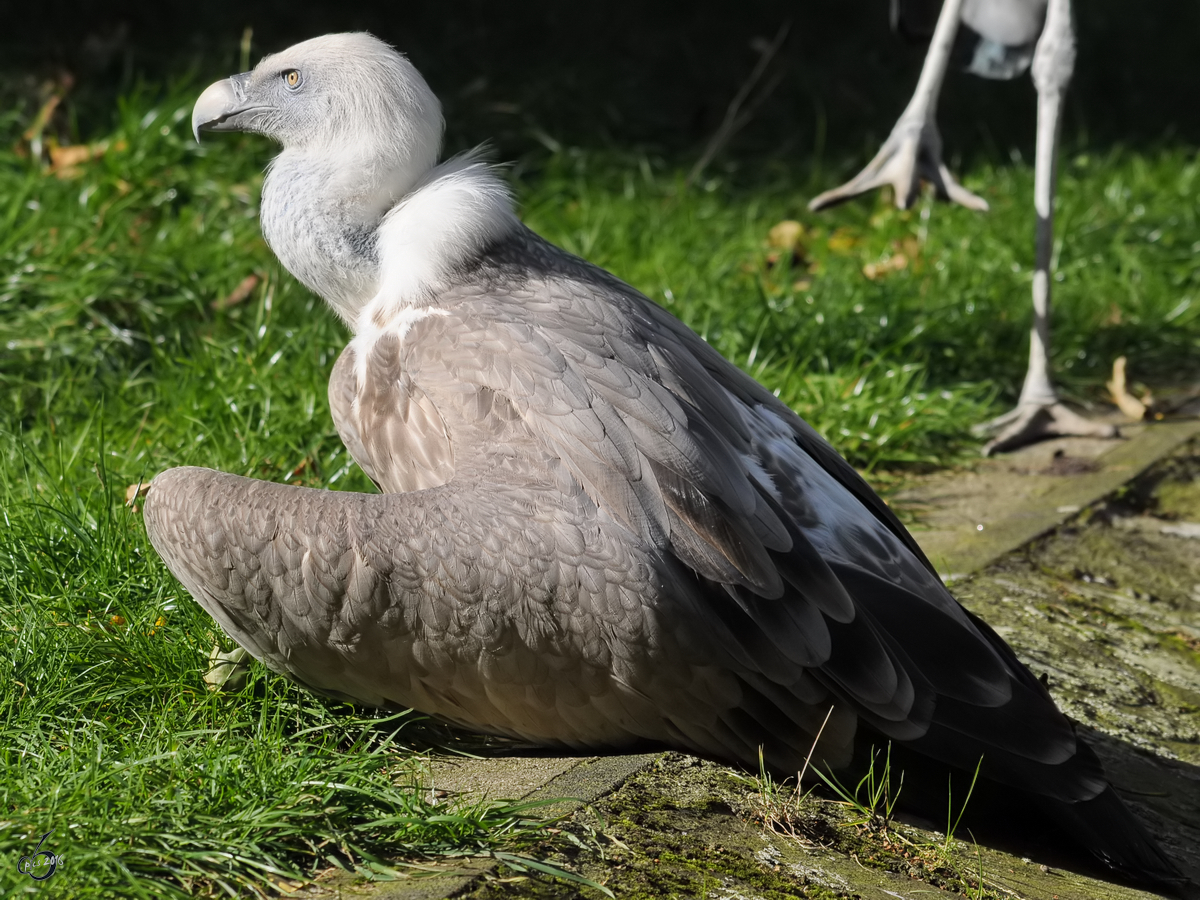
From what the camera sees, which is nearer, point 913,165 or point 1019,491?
point 1019,491

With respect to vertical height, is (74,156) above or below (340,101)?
below

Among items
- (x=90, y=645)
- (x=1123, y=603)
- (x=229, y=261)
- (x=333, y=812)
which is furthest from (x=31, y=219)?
(x=1123, y=603)

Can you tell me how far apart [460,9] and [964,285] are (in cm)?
367

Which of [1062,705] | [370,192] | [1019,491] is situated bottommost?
[1062,705]

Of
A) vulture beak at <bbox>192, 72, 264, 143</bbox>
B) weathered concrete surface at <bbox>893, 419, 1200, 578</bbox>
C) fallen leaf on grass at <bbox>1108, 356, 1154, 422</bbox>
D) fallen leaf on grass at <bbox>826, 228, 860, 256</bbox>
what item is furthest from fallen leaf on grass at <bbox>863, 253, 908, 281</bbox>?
vulture beak at <bbox>192, 72, 264, 143</bbox>

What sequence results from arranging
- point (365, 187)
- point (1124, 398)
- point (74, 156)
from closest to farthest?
1. point (365, 187)
2. point (1124, 398)
3. point (74, 156)

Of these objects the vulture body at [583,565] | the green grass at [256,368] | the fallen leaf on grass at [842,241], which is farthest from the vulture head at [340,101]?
the fallen leaf on grass at [842,241]

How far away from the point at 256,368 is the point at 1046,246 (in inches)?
104

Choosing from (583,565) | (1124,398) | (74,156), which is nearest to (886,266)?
(1124,398)

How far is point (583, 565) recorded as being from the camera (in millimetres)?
2504

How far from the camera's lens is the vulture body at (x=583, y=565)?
8.23ft

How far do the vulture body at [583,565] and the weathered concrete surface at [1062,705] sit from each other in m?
0.14

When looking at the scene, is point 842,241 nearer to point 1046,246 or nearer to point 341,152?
point 1046,246

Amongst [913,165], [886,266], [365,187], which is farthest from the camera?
[886,266]
